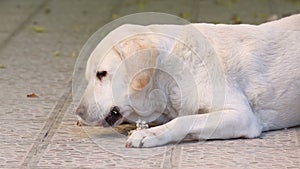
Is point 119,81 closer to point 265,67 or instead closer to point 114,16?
point 265,67

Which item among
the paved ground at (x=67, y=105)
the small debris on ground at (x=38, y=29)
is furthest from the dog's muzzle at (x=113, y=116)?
the small debris on ground at (x=38, y=29)

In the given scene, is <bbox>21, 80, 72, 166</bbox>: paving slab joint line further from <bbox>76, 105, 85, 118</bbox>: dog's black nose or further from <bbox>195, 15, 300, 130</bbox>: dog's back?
<bbox>195, 15, 300, 130</bbox>: dog's back

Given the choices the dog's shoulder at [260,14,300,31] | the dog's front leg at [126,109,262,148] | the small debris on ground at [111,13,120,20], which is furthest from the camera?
the small debris on ground at [111,13,120,20]

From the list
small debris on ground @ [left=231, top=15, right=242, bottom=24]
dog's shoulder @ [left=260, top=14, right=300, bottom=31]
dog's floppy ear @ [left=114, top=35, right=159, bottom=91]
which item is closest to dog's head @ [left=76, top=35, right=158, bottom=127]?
dog's floppy ear @ [left=114, top=35, right=159, bottom=91]

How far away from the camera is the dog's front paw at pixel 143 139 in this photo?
180 inches

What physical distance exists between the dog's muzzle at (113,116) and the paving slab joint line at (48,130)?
14.9 inches

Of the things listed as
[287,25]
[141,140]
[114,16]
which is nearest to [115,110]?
[141,140]

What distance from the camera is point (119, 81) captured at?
473 cm

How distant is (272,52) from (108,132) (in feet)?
3.66

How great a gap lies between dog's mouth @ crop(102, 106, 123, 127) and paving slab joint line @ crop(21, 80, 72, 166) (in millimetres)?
368

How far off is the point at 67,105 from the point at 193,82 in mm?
1247

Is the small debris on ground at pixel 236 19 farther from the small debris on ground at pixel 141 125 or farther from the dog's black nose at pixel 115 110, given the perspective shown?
the dog's black nose at pixel 115 110

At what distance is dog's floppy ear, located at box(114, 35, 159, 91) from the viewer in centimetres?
471

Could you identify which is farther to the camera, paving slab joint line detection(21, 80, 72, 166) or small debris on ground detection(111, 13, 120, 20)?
small debris on ground detection(111, 13, 120, 20)
